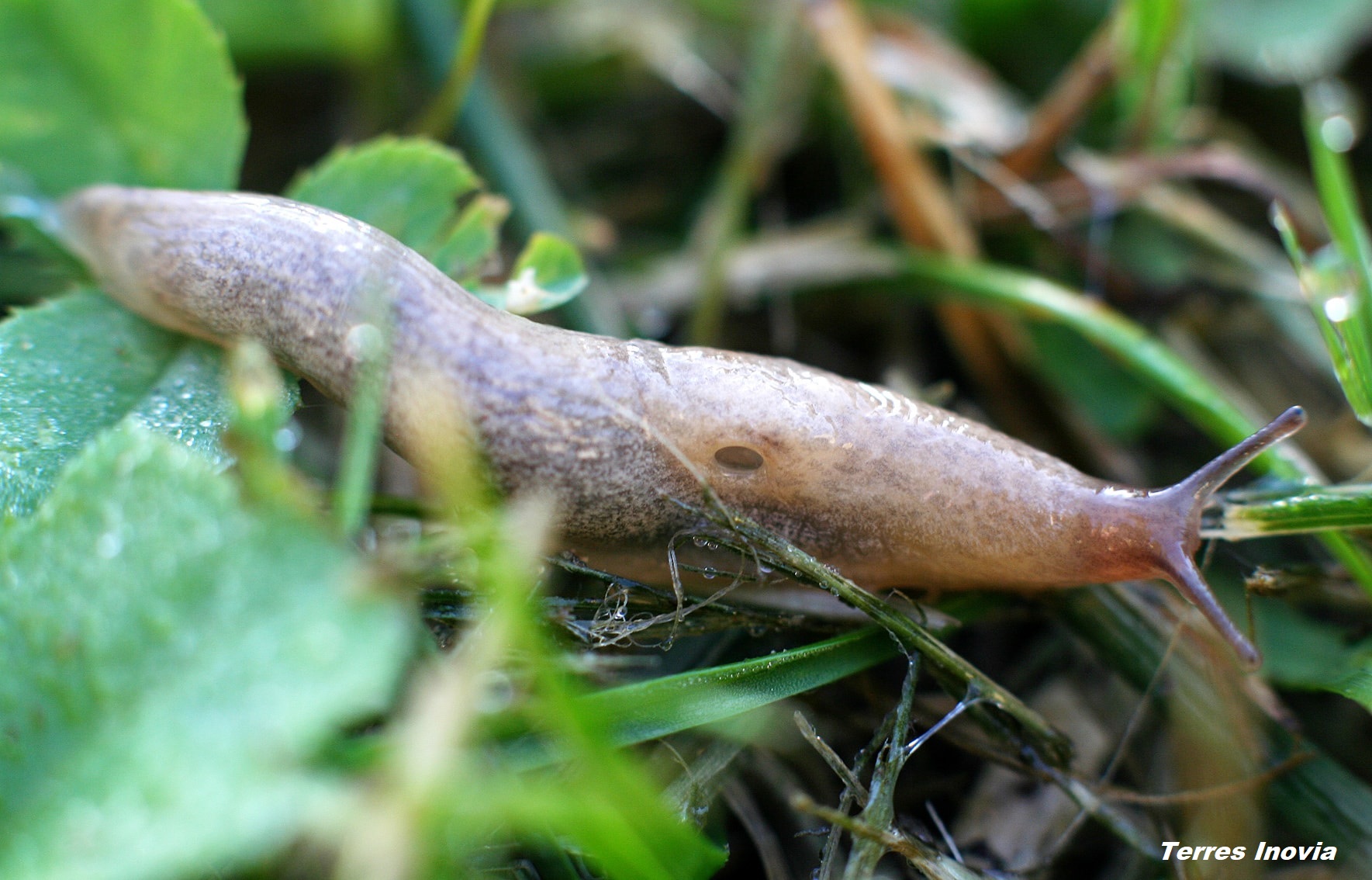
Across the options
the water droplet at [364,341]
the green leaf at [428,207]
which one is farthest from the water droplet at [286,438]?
the green leaf at [428,207]

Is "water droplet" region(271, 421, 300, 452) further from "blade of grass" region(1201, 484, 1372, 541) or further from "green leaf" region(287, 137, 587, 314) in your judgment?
"blade of grass" region(1201, 484, 1372, 541)

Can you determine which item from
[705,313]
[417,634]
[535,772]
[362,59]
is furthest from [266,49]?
[535,772]

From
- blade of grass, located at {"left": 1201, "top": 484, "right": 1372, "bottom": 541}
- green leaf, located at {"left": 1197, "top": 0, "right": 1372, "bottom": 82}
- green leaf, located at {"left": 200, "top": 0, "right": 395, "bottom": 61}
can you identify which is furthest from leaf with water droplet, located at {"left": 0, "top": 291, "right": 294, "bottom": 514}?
green leaf, located at {"left": 1197, "top": 0, "right": 1372, "bottom": 82}

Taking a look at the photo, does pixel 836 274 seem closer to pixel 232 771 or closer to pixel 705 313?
pixel 705 313

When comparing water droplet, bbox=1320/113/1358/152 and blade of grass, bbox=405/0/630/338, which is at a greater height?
water droplet, bbox=1320/113/1358/152

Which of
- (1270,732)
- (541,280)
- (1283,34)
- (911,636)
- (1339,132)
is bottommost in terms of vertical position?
(1270,732)

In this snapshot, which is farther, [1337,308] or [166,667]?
[1337,308]

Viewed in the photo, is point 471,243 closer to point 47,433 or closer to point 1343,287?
point 47,433

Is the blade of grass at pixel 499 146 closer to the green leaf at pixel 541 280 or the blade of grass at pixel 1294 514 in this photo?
the green leaf at pixel 541 280

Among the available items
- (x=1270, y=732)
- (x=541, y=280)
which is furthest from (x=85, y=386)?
(x=1270, y=732)
